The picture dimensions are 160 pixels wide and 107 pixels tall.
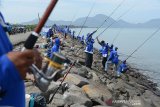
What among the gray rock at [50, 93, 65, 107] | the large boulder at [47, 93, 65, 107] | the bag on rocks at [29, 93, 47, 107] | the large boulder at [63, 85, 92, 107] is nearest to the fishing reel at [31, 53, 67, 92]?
the bag on rocks at [29, 93, 47, 107]

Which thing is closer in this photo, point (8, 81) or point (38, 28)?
point (8, 81)

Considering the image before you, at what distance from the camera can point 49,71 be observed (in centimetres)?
205

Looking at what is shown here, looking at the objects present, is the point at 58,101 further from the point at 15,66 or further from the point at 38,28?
the point at 15,66

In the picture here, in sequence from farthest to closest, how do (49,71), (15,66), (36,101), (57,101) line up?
(57,101), (36,101), (49,71), (15,66)

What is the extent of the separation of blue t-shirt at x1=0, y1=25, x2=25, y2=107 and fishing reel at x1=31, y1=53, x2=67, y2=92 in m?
0.11

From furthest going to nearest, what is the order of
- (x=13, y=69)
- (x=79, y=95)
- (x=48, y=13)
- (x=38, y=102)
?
1. (x=79, y=95)
2. (x=38, y=102)
3. (x=48, y=13)
4. (x=13, y=69)

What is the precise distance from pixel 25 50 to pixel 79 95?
8.07 meters

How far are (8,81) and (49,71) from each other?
0.86ft

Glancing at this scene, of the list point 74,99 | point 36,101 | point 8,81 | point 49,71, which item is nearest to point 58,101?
point 74,99

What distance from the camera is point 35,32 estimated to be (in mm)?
2082

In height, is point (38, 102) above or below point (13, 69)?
below

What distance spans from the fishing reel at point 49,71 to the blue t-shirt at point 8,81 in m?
0.11

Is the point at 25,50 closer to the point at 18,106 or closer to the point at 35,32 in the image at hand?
the point at 35,32

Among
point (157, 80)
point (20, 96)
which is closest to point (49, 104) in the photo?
point (20, 96)
